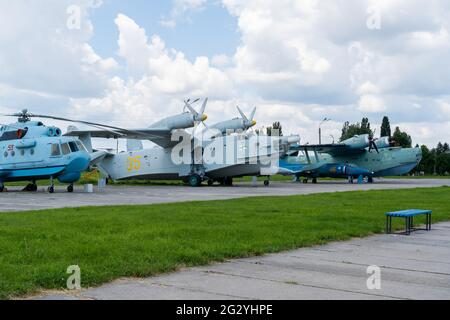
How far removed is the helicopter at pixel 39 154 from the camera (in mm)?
29641

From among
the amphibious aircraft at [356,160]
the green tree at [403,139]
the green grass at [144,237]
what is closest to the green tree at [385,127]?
the green tree at [403,139]

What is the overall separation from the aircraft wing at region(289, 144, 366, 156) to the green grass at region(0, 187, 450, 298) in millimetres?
34552

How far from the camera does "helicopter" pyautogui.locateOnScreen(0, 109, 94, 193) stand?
97.2ft

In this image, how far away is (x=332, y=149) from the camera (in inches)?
2046

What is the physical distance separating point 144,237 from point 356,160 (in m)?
44.6

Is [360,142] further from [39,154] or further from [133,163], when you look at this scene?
[39,154]

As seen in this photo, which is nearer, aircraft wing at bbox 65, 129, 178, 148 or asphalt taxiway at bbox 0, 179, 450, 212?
asphalt taxiway at bbox 0, 179, 450, 212

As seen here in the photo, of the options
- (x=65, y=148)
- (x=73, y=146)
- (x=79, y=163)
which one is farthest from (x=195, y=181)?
(x=65, y=148)

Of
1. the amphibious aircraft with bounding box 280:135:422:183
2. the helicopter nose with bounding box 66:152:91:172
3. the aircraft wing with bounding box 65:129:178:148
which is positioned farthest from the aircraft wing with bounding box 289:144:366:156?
the helicopter nose with bounding box 66:152:91:172

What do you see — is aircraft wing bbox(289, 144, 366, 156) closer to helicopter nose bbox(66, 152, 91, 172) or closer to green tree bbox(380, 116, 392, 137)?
helicopter nose bbox(66, 152, 91, 172)

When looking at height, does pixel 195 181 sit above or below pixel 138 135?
below

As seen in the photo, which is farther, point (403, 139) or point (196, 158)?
point (403, 139)
